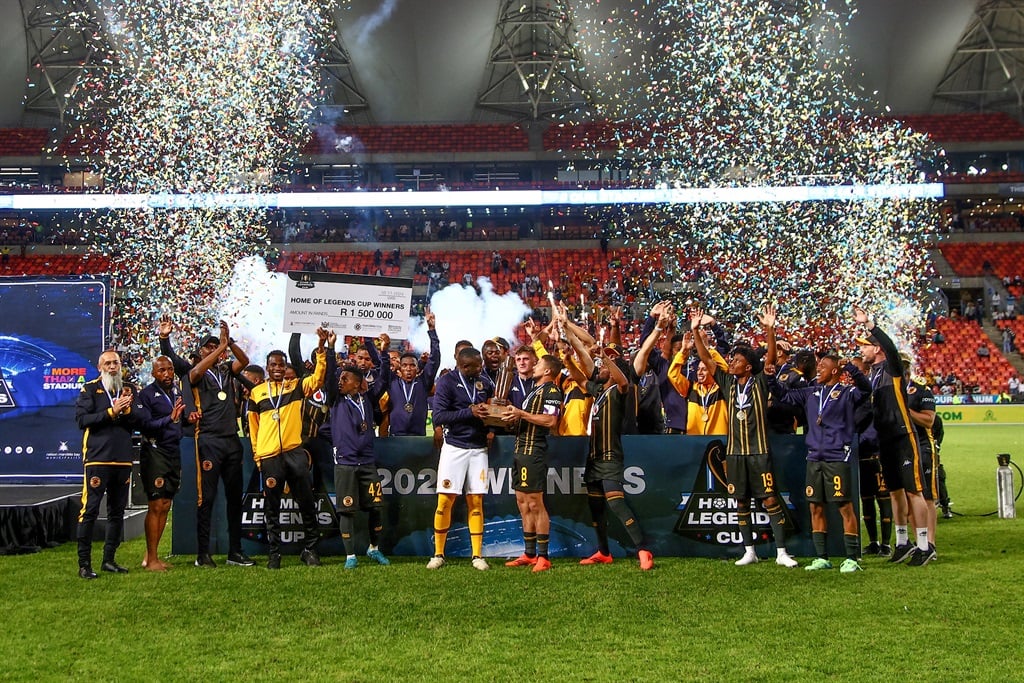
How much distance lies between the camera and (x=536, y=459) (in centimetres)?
893

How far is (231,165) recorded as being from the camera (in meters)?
33.8

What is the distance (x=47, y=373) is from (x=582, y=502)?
274 inches

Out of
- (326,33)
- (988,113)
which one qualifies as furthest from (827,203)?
(326,33)

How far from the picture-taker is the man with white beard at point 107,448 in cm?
858

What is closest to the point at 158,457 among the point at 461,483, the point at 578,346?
the point at 461,483

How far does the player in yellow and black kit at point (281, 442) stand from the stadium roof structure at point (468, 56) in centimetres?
3342

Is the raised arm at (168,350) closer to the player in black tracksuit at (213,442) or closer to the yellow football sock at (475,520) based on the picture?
the player in black tracksuit at (213,442)

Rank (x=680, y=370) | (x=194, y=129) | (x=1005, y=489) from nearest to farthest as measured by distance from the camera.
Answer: (x=680, y=370) → (x=1005, y=489) → (x=194, y=129)

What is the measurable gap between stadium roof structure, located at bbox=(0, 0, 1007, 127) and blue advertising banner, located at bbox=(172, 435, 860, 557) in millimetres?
32988

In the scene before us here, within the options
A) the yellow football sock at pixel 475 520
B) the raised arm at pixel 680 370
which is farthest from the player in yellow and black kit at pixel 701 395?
the yellow football sock at pixel 475 520

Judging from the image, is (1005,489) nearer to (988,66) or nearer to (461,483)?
(461,483)

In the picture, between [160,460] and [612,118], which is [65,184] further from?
[160,460]

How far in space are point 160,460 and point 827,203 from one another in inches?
1408

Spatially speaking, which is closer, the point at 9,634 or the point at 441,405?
the point at 9,634
